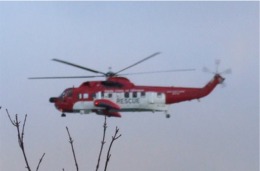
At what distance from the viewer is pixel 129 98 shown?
38.4 meters

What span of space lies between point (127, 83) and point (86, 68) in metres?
2.55

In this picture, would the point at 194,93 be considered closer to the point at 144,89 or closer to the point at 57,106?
the point at 144,89

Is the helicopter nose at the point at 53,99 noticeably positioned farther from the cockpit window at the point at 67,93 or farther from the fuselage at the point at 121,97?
the fuselage at the point at 121,97

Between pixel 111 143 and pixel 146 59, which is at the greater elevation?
pixel 146 59

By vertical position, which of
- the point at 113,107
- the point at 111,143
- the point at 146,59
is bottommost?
the point at 111,143

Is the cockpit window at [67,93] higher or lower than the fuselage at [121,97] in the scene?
higher

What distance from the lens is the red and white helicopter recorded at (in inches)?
1502

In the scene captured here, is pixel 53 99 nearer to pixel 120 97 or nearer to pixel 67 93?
pixel 67 93

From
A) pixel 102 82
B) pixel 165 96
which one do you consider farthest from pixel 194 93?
pixel 102 82

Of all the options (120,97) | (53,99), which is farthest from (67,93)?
(120,97)

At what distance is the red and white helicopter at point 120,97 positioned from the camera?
3816 cm

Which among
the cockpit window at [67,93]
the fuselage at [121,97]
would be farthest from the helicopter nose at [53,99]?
the fuselage at [121,97]

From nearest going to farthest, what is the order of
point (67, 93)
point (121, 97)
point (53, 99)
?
point (121, 97)
point (67, 93)
point (53, 99)

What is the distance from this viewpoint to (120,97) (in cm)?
3856
